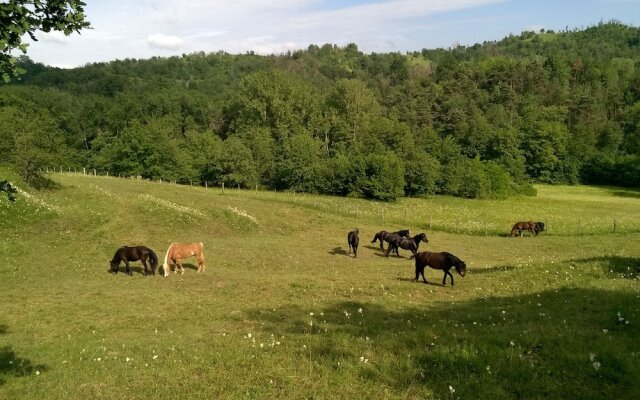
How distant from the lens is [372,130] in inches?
3708

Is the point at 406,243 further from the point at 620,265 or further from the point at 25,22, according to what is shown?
the point at 25,22

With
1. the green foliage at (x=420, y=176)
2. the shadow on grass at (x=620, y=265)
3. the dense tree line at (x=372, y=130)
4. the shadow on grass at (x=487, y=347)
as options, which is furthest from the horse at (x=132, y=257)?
the green foliage at (x=420, y=176)

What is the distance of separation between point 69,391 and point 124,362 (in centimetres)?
169

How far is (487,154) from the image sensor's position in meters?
111

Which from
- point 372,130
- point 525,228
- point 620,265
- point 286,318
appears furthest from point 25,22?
point 372,130

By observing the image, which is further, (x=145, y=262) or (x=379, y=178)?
(x=379, y=178)

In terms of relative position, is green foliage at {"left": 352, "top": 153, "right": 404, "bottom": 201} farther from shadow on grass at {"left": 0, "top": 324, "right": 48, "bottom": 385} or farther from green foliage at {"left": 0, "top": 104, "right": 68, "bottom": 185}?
shadow on grass at {"left": 0, "top": 324, "right": 48, "bottom": 385}

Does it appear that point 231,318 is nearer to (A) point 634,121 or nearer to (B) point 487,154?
(B) point 487,154

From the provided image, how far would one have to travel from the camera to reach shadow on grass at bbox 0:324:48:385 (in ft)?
34.7

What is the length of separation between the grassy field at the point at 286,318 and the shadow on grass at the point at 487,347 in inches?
1.7

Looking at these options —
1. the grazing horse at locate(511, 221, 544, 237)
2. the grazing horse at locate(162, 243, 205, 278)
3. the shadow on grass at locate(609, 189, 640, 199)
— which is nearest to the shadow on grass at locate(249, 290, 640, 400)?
the grazing horse at locate(162, 243, 205, 278)

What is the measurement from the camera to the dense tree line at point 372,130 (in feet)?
270

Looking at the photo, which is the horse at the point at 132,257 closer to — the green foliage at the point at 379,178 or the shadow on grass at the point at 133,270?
the shadow on grass at the point at 133,270

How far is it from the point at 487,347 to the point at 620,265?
16968mm
